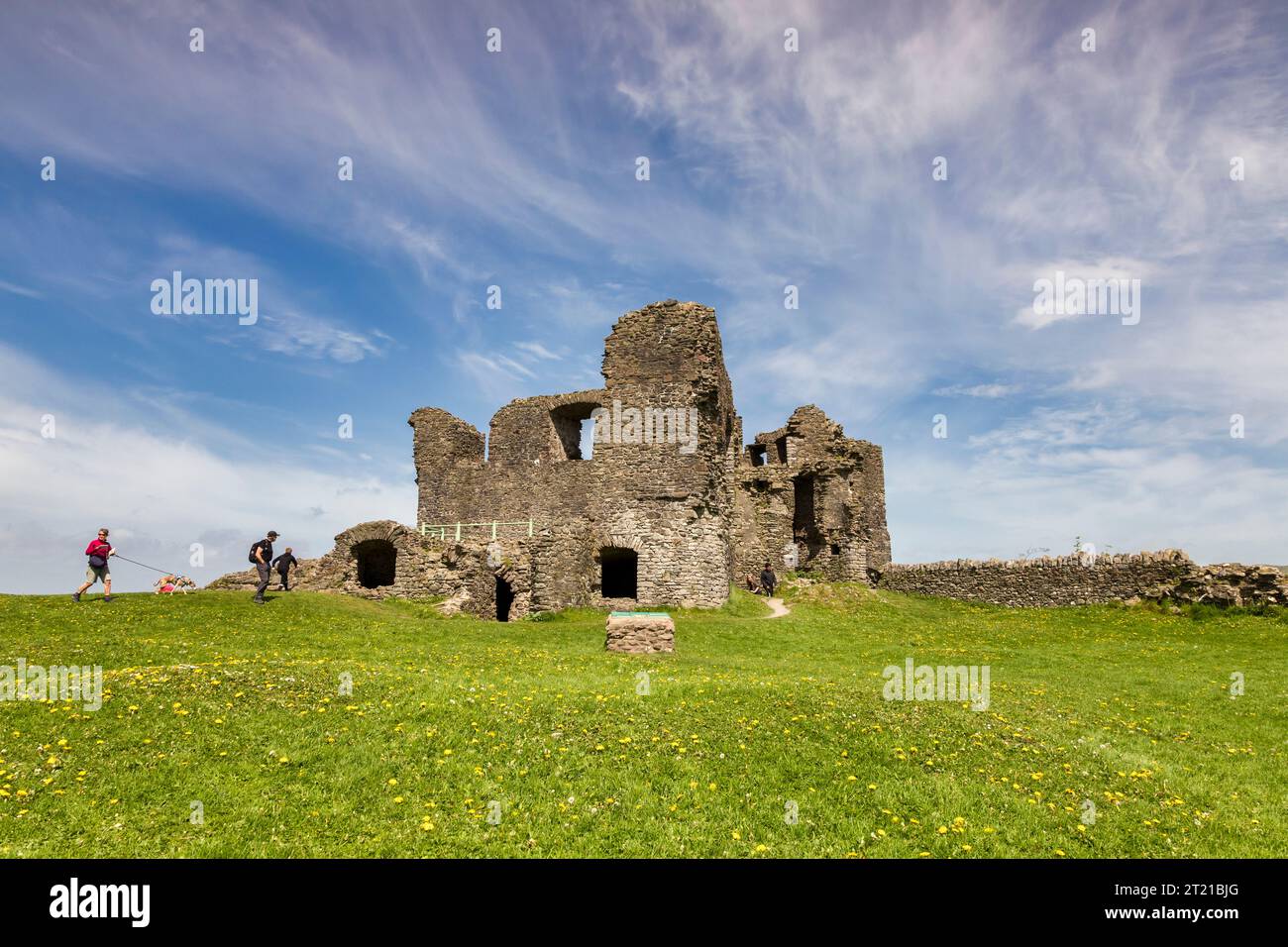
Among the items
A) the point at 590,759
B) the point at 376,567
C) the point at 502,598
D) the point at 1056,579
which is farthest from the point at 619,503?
the point at 590,759

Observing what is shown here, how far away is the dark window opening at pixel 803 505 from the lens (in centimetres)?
4525

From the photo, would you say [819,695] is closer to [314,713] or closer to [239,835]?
[314,713]

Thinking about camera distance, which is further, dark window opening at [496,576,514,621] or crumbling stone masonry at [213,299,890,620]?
dark window opening at [496,576,514,621]

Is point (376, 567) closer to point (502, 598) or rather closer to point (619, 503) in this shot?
point (502, 598)

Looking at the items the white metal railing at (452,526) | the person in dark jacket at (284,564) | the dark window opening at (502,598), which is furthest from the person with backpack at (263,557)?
the white metal railing at (452,526)

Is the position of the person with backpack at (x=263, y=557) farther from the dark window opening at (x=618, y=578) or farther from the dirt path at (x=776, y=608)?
the dirt path at (x=776, y=608)

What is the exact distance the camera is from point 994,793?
9.81 meters

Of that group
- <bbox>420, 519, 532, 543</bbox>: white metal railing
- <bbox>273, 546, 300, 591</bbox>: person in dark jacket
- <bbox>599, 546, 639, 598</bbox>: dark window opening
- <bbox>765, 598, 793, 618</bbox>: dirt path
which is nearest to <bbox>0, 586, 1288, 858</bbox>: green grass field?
<bbox>273, 546, 300, 591</bbox>: person in dark jacket

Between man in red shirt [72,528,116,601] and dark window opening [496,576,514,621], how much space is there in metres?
13.5

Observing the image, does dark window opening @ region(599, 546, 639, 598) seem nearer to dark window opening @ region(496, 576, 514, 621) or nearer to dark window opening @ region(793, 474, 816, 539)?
dark window opening @ region(496, 576, 514, 621)

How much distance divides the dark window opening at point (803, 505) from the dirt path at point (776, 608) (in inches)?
376

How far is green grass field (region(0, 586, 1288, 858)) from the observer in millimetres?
8070

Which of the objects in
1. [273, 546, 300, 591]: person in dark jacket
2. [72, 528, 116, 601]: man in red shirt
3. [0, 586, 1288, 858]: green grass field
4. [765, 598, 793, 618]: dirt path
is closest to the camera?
[0, 586, 1288, 858]: green grass field
